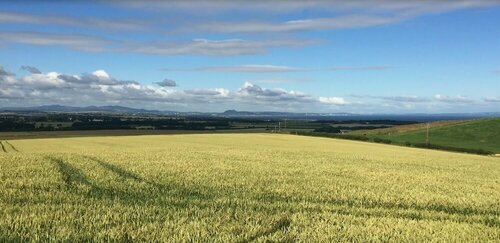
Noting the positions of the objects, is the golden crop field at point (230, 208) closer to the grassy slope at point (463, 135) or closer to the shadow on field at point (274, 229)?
the shadow on field at point (274, 229)

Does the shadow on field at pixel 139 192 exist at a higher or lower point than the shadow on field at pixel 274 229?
lower

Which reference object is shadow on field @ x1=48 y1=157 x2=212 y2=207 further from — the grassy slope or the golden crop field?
the grassy slope

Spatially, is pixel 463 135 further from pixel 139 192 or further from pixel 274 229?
pixel 274 229

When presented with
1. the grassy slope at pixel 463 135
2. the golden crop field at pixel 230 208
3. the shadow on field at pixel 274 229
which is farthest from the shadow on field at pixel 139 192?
the grassy slope at pixel 463 135

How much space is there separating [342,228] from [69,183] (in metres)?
8.78

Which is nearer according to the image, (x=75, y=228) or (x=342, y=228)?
(x=75, y=228)

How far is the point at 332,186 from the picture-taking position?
54.3ft

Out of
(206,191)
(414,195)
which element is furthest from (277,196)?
(414,195)

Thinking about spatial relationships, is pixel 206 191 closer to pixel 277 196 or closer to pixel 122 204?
pixel 277 196

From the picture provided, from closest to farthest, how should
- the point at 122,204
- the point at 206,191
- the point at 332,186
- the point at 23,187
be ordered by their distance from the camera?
the point at 122,204 → the point at 23,187 → the point at 206,191 → the point at 332,186

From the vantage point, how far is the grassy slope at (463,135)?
8475 cm

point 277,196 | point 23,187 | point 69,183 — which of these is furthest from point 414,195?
point 23,187

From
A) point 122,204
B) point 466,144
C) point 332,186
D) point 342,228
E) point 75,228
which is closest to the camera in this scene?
point 75,228

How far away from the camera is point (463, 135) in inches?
3674
